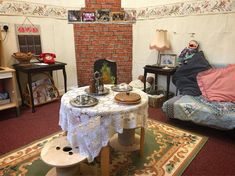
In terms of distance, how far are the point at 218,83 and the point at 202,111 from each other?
616 millimetres

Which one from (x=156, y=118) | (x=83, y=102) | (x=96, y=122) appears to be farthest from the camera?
(x=156, y=118)

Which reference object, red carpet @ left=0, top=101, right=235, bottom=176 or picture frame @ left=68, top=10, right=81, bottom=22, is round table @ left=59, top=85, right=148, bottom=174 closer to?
red carpet @ left=0, top=101, right=235, bottom=176

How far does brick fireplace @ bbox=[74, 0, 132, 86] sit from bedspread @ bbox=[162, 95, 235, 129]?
5.89 ft

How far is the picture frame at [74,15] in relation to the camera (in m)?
3.80

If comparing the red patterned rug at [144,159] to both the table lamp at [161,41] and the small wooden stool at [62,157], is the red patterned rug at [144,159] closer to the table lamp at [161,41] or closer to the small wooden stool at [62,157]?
the small wooden stool at [62,157]

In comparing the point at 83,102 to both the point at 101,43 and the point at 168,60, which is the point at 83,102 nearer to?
the point at 168,60

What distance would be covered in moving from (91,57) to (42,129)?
1925 millimetres

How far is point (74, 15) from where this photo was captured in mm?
3822

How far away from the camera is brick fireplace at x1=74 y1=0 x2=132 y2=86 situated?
389 centimetres

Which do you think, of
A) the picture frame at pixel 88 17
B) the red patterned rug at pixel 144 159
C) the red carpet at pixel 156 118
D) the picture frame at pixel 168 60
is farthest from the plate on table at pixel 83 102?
the picture frame at pixel 88 17

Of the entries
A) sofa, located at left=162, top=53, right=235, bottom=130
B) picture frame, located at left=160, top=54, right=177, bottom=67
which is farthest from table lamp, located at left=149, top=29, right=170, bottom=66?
sofa, located at left=162, top=53, right=235, bottom=130

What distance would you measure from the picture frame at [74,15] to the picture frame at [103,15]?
1.22 feet

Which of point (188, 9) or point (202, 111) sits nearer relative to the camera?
point (202, 111)

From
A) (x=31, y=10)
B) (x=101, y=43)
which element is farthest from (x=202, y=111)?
(x=31, y=10)
